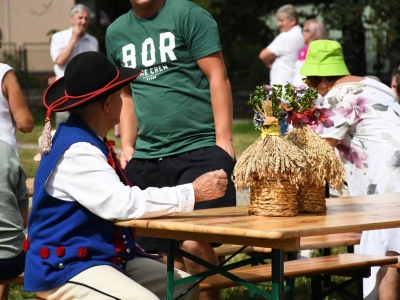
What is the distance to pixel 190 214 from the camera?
387cm

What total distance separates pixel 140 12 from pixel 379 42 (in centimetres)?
1213

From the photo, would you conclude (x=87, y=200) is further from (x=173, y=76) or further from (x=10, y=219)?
(x=173, y=76)

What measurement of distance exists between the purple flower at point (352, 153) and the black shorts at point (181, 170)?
3.07 ft

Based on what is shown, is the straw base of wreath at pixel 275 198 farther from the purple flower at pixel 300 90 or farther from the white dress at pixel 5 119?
the white dress at pixel 5 119

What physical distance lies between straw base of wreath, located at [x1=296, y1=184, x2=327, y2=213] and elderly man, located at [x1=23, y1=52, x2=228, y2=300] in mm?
383

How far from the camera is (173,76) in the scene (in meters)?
4.77

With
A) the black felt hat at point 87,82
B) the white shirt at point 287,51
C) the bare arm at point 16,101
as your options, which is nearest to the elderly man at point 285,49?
the white shirt at point 287,51

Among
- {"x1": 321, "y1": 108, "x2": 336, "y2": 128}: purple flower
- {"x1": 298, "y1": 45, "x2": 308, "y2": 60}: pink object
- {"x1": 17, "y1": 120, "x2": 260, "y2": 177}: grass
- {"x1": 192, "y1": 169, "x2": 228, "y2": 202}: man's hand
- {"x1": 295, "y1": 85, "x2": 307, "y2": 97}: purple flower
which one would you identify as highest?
{"x1": 295, "y1": 85, "x2": 307, "y2": 97}: purple flower

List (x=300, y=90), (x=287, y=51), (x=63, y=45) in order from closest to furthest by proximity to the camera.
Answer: (x=300, y=90) → (x=287, y=51) → (x=63, y=45)

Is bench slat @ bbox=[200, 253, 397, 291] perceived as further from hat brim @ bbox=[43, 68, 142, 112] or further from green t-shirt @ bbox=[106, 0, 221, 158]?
hat brim @ bbox=[43, 68, 142, 112]

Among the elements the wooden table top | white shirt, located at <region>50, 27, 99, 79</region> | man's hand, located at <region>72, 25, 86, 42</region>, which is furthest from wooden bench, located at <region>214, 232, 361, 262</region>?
white shirt, located at <region>50, 27, 99, 79</region>

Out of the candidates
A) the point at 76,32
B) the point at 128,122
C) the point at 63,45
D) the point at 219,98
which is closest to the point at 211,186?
the point at 219,98

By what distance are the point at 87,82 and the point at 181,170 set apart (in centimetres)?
109

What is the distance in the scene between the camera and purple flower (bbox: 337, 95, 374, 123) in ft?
16.9
